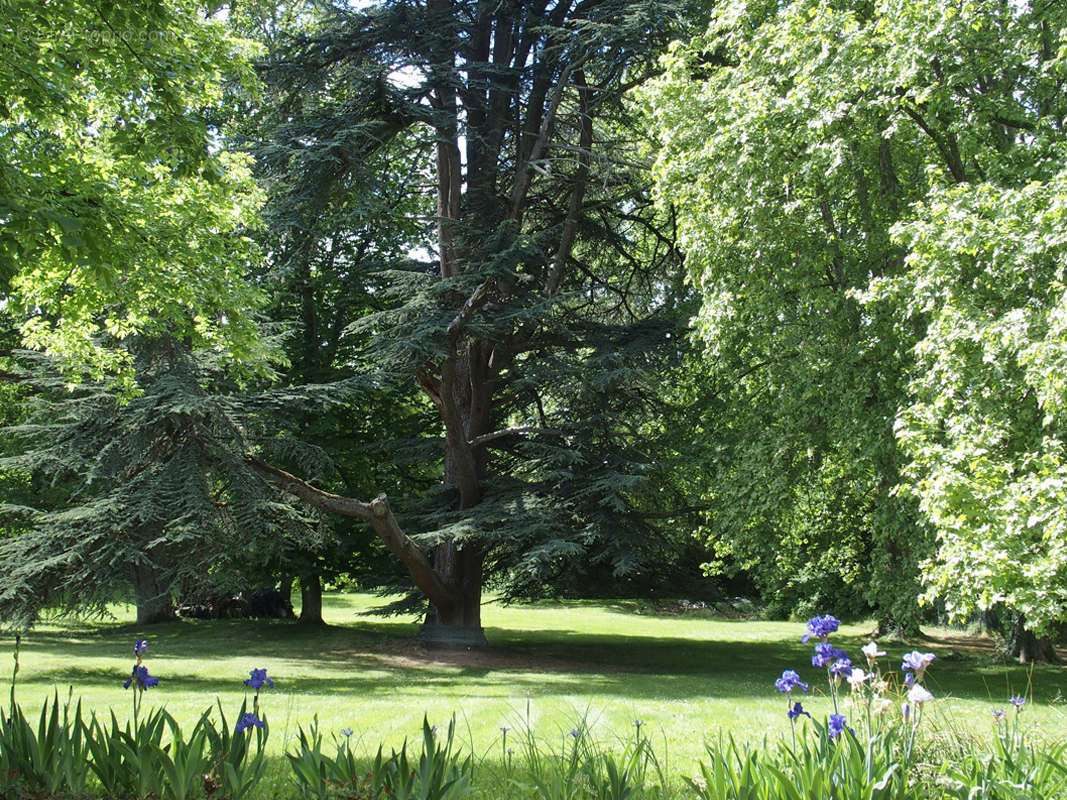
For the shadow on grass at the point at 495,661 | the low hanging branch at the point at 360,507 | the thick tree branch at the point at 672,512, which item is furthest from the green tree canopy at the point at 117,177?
the thick tree branch at the point at 672,512

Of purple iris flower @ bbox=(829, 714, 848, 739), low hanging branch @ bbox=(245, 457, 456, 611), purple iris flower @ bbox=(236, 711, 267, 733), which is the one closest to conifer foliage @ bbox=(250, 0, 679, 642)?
low hanging branch @ bbox=(245, 457, 456, 611)

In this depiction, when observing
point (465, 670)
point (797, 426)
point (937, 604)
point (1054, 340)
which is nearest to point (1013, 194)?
point (1054, 340)

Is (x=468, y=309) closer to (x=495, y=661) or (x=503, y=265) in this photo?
(x=503, y=265)

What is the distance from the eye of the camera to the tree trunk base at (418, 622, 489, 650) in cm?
1700

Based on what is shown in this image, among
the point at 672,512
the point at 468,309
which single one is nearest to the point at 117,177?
the point at 468,309

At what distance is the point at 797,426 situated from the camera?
536 inches

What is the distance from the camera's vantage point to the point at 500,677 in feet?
44.8

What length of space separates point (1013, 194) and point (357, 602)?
33.6 metres

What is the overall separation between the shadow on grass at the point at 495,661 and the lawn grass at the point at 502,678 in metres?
0.04

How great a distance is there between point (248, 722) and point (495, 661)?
12.4 meters

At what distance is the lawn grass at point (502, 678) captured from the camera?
8.41 meters

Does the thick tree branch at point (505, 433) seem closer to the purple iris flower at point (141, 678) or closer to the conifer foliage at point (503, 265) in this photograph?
the conifer foliage at point (503, 265)

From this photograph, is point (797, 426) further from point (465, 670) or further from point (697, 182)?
point (465, 670)

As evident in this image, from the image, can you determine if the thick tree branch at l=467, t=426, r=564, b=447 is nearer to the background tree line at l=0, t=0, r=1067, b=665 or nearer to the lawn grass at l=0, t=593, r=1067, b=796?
the background tree line at l=0, t=0, r=1067, b=665
